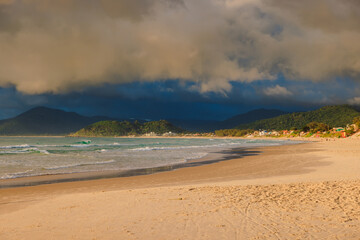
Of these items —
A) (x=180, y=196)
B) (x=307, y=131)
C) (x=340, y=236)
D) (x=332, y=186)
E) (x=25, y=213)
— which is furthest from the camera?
(x=307, y=131)

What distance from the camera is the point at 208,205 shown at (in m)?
8.88

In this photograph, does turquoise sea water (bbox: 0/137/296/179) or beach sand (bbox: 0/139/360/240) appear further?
turquoise sea water (bbox: 0/137/296/179)

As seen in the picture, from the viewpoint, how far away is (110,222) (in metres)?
7.33

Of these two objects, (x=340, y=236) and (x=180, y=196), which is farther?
(x=180, y=196)

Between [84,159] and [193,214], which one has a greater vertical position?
[193,214]

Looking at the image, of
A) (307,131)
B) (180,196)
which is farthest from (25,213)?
(307,131)

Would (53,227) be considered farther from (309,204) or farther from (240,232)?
(309,204)

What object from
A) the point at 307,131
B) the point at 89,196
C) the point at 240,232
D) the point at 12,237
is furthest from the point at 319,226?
the point at 307,131

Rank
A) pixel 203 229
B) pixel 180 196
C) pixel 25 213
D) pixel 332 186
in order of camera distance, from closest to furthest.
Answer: pixel 203 229 → pixel 25 213 → pixel 180 196 → pixel 332 186

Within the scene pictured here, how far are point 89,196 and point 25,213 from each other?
2.64 m

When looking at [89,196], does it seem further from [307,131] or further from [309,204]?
[307,131]

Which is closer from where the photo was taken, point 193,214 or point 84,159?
point 193,214

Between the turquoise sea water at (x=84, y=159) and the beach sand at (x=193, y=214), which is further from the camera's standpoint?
the turquoise sea water at (x=84, y=159)

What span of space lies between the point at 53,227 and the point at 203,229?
3881 mm
